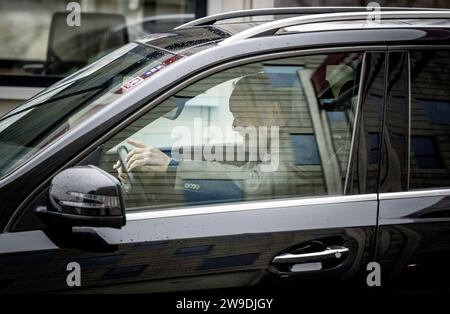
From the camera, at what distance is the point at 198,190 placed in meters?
2.92

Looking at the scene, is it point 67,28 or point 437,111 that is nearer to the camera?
point 437,111

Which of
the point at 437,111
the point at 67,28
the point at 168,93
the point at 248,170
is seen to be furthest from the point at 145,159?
the point at 67,28

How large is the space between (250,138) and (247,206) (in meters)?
0.26

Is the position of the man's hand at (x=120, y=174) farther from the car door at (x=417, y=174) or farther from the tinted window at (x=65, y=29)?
the tinted window at (x=65, y=29)

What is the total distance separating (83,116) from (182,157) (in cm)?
37

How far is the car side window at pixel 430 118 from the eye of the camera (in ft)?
9.84

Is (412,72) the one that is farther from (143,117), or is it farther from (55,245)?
(55,245)

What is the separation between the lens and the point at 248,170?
9.68ft

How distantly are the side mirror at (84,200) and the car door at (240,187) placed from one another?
0.07 meters

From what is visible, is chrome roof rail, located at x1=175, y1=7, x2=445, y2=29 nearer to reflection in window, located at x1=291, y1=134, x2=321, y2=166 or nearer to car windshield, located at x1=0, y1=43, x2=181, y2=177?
car windshield, located at x1=0, y1=43, x2=181, y2=177

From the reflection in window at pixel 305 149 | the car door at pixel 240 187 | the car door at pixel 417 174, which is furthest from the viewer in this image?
the reflection in window at pixel 305 149

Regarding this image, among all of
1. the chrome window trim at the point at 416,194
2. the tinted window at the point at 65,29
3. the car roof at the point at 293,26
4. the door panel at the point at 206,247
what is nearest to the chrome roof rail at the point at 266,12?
the car roof at the point at 293,26

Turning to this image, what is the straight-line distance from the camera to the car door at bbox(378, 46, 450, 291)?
2.87 m

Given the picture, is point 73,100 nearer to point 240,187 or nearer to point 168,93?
point 168,93
